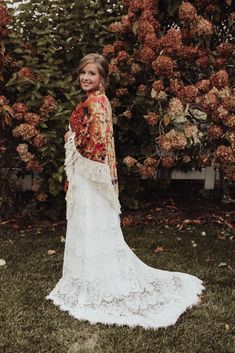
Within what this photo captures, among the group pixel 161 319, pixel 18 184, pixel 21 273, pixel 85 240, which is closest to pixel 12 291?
pixel 21 273

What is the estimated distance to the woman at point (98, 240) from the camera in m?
4.03

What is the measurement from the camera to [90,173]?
160 inches

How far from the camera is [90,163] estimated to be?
406 centimetres

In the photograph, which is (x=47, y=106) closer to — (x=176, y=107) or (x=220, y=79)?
(x=176, y=107)

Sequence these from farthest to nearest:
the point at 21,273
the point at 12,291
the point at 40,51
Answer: the point at 40,51, the point at 21,273, the point at 12,291

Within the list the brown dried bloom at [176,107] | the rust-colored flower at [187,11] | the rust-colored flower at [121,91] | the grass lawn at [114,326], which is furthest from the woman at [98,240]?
the rust-colored flower at [121,91]

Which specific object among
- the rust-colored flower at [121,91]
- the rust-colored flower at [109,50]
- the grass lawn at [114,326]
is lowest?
the grass lawn at [114,326]

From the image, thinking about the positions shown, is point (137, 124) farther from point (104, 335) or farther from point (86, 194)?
point (104, 335)

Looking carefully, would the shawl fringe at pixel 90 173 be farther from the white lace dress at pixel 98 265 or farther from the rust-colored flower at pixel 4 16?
the rust-colored flower at pixel 4 16

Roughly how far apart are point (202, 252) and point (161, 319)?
5.69 ft

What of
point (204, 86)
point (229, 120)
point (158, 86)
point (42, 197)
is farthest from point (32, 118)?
point (229, 120)

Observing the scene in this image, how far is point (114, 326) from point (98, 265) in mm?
481

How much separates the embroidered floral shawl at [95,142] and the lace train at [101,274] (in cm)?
9

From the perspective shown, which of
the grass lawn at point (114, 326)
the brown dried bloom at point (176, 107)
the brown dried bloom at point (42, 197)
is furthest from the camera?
the brown dried bloom at point (42, 197)
